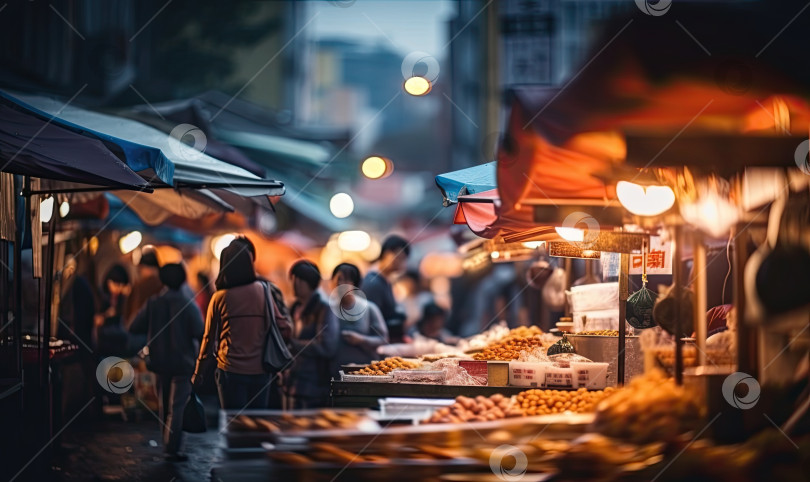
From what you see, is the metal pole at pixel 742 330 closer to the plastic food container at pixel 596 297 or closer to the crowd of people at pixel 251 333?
the plastic food container at pixel 596 297

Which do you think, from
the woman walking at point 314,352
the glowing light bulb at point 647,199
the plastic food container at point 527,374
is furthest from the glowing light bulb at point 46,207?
the glowing light bulb at point 647,199

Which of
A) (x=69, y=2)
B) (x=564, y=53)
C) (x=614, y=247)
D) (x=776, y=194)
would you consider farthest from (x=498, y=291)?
(x=776, y=194)

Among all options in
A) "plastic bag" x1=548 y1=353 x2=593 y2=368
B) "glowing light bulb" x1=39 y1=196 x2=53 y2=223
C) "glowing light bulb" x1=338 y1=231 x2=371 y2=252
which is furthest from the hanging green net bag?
"glowing light bulb" x1=338 y1=231 x2=371 y2=252

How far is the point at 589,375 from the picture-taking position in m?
7.71

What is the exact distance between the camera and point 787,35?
16.1 ft

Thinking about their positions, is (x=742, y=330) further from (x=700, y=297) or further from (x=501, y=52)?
(x=501, y=52)

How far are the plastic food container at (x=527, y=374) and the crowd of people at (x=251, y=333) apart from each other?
219 cm

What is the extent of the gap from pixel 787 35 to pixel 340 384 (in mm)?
4419

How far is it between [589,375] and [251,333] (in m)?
2.99

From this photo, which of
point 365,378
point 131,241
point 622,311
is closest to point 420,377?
point 365,378

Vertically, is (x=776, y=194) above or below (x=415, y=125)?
below

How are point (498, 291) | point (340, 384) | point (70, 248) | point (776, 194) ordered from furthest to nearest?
point (498, 291), point (70, 248), point (340, 384), point (776, 194)

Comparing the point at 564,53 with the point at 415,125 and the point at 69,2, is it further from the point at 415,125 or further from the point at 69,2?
the point at 415,125

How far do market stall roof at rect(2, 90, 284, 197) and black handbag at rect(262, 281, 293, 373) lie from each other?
1039 millimetres
